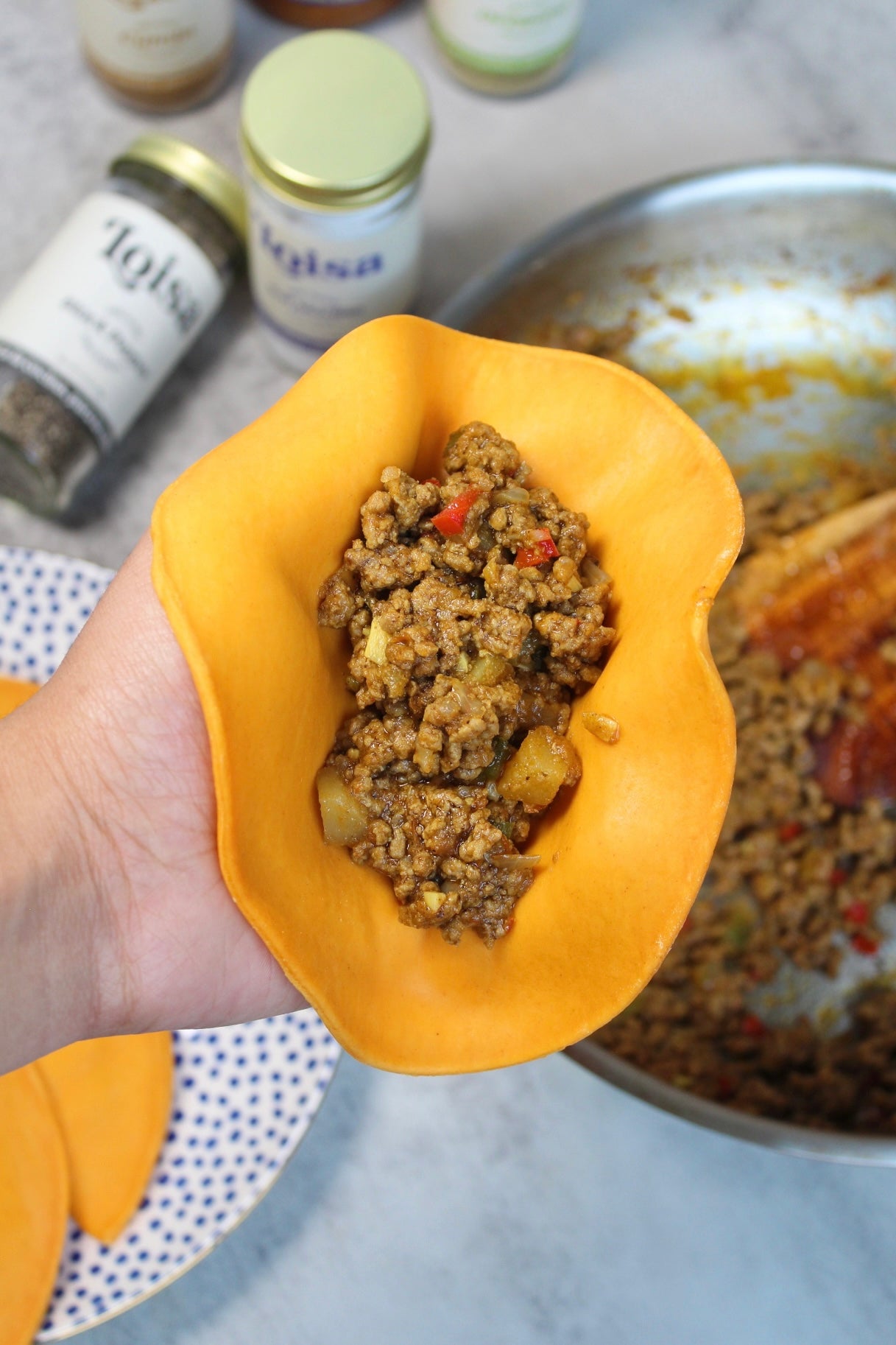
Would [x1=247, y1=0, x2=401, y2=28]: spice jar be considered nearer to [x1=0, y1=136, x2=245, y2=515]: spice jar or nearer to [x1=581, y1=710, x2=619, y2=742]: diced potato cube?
[x1=0, y1=136, x2=245, y2=515]: spice jar

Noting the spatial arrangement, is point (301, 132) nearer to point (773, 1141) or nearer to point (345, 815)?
point (345, 815)

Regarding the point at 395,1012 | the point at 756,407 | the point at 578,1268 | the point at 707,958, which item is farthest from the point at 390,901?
the point at 756,407

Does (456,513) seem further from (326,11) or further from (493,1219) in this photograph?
(326,11)

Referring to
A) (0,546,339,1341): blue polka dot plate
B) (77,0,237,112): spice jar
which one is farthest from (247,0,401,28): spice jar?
(0,546,339,1341): blue polka dot plate

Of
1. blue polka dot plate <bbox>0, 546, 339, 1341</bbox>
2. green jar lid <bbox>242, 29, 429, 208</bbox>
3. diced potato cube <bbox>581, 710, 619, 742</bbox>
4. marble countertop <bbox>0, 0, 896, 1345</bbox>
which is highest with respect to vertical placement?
green jar lid <bbox>242, 29, 429, 208</bbox>

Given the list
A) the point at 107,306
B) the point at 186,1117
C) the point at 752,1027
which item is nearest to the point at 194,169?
the point at 107,306
